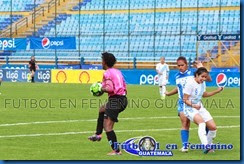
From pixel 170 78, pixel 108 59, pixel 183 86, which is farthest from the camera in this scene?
pixel 170 78

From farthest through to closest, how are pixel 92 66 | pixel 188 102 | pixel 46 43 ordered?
pixel 46 43 → pixel 92 66 → pixel 188 102

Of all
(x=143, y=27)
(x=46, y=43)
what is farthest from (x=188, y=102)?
(x=143, y=27)

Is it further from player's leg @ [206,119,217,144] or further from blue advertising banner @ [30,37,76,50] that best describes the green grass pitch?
blue advertising banner @ [30,37,76,50]

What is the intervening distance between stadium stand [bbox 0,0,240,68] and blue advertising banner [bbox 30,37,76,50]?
85 cm

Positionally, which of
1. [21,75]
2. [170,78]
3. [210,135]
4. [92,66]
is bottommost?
[21,75]

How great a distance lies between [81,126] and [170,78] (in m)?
30.4

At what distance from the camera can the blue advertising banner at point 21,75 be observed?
55.9m

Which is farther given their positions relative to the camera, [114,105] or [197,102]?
[197,102]

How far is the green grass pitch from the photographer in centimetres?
1447

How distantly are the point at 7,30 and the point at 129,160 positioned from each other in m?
53.7

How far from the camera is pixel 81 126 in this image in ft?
68.3

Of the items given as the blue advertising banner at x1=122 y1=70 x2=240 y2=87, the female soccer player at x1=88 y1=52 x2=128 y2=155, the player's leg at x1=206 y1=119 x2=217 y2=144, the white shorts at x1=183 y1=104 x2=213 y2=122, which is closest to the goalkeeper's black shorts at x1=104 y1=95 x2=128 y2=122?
the female soccer player at x1=88 y1=52 x2=128 y2=155

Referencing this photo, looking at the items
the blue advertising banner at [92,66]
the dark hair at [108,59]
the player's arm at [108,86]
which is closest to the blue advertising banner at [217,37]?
the blue advertising banner at [92,66]

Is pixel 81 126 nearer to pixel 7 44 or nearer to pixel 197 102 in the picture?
pixel 197 102
